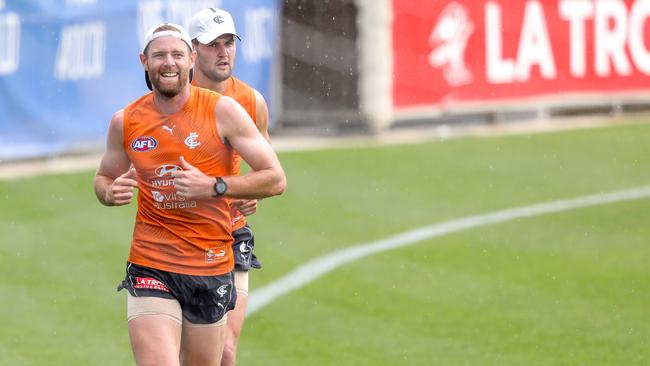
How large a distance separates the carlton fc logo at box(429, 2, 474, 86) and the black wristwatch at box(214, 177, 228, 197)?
14.1m

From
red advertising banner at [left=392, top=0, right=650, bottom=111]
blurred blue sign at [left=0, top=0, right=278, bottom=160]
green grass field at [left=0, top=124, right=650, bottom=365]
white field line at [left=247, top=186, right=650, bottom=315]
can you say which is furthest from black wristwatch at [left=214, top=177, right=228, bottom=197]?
red advertising banner at [left=392, top=0, right=650, bottom=111]

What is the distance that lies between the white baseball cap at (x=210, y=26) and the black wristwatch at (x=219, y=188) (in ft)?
4.61

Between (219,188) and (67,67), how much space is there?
11.2m

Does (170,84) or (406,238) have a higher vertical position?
(170,84)

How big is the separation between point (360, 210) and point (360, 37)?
4939mm

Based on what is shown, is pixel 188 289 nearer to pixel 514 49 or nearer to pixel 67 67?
pixel 67 67

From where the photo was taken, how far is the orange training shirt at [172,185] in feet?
24.0

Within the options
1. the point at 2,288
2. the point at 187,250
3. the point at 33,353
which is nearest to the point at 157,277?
the point at 187,250

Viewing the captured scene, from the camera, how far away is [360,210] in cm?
1644

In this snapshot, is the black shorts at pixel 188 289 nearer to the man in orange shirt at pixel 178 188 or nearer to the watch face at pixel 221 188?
the man in orange shirt at pixel 178 188

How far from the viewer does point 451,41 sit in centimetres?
2119

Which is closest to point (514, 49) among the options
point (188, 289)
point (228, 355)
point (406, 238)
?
point (406, 238)

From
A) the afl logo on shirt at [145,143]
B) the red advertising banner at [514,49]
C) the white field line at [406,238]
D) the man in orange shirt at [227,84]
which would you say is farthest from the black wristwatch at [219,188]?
the red advertising banner at [514,49]

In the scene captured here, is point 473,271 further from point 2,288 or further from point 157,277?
point 157,277
